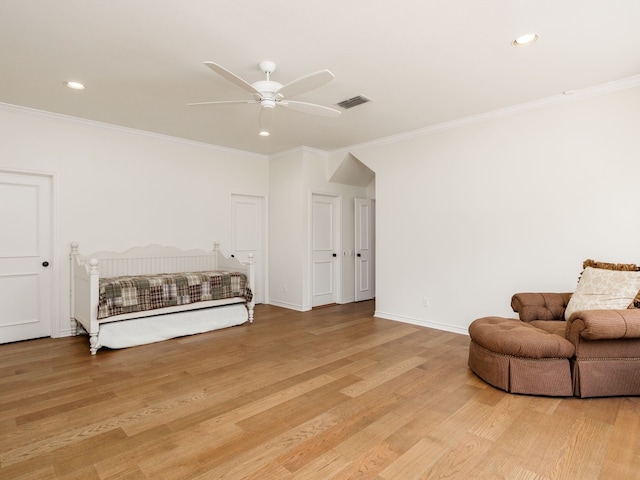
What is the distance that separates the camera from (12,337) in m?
4.00

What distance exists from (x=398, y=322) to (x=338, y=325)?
2.76 ft

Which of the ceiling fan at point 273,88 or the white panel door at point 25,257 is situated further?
the white panel door at point 25,257

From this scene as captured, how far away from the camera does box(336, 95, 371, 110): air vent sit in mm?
3673

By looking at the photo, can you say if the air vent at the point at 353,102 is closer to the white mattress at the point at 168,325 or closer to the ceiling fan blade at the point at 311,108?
the ceiling fan blade at the point at 311,108

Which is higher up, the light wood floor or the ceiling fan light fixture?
the ceiling fan light fixture

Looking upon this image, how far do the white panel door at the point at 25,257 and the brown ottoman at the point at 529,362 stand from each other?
4.73m

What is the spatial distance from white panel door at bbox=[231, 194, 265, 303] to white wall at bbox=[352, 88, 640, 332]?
2.09 meters

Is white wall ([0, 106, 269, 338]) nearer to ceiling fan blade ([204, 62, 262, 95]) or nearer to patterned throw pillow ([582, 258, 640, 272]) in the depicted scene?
ceiling fan blade ([204, 62, 262, 95])

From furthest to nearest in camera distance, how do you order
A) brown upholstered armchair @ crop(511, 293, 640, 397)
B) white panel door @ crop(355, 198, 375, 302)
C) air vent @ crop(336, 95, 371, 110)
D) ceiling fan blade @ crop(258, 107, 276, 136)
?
white panel door @ crop(355, 198, 375, 302), air vent @ crop(336, 95, 371, 110), ceiling fan blade @ crop(258, 107, 276, 136), brown upholstered armchair @ crop(511, 293, 640, 397)

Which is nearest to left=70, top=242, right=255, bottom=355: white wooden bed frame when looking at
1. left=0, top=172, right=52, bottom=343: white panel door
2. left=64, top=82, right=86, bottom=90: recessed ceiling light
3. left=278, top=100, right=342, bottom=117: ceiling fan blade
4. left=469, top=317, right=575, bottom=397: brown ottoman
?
left=0, top=172, right=52, bottom=343: white panel door

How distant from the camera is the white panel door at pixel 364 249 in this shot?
6.54m

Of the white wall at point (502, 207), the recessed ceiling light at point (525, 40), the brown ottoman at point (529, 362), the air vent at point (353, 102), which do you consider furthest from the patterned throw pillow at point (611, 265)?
the air vent at point (353, 102)

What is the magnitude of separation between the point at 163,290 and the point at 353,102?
9.81 ft

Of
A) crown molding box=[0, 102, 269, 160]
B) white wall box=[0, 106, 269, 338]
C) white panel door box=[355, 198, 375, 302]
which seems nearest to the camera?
crown molding box=[0, 102, 269, 160]
